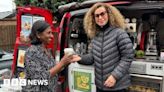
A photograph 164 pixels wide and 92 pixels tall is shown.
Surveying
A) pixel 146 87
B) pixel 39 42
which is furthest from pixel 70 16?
pixel 146 87

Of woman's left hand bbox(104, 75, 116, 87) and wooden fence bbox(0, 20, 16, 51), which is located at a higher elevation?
woman's left hand bbox(104, 75, 116, 87)

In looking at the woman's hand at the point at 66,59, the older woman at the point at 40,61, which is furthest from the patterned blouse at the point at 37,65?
the woman's hand at the point at 66,59

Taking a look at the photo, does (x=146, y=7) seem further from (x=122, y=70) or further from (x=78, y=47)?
(x=78, y=47)

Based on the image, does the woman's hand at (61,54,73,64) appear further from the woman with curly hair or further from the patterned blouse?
the woman with curly hair

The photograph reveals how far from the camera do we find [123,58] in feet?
9.95

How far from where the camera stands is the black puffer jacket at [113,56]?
3025mm

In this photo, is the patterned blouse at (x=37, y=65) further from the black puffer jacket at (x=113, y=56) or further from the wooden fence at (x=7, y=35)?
the wooden fence at (x=7, y=35)

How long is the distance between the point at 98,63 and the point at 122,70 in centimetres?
29

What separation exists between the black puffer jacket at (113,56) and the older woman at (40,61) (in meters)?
0.39

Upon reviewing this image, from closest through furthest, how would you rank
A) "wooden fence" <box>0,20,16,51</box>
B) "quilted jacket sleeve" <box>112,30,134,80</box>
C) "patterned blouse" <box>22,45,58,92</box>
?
"patterned blouse" <box>22,45,58,92</box> < "quilted jacket sleeve" <box>112,30,134,80</box> < "wooden fence" <box>0,20,16,51</box>

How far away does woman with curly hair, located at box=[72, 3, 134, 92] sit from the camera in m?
3.03

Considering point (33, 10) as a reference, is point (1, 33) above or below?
below

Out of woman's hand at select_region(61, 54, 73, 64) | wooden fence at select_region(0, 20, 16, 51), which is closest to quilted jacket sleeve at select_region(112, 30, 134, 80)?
woman's hand at select_region(61, 54, 73, 64)

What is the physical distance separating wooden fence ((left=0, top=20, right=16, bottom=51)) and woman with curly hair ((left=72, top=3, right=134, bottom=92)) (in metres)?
7.33
